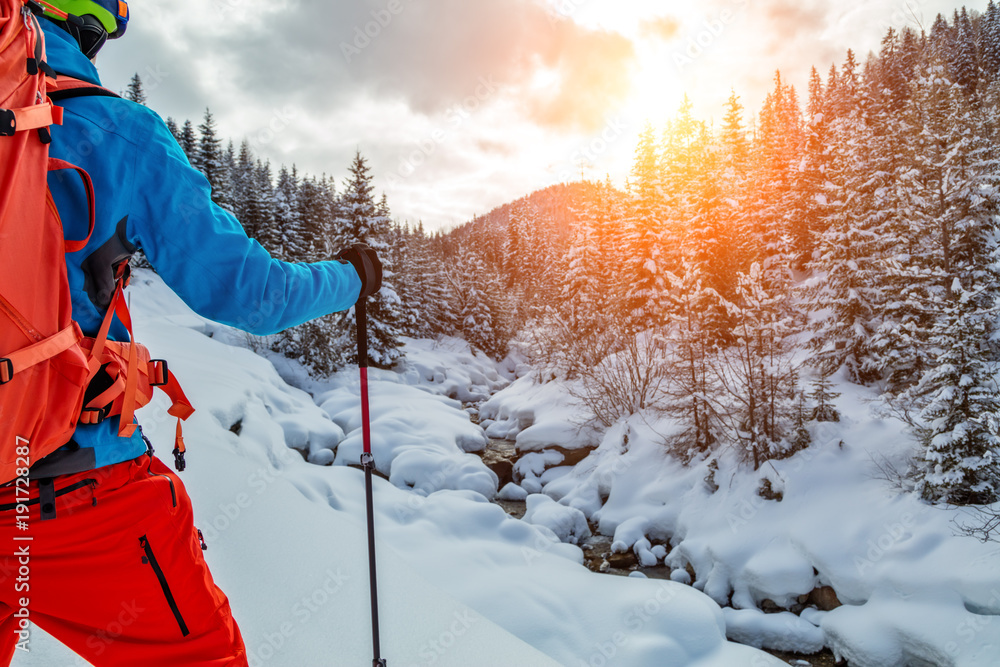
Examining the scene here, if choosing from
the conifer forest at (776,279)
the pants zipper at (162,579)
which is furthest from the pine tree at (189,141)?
the pants zipper at (162,579)

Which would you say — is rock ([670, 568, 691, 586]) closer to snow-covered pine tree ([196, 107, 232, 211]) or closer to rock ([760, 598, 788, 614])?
rock ([760, 598, 788, 614])

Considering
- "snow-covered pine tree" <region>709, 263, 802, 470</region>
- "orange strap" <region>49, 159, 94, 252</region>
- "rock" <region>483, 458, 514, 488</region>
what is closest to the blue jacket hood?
"orange strap" <region>49, 159, 94, 252</region>

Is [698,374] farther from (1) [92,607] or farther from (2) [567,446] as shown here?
Result: (1) [92,607]

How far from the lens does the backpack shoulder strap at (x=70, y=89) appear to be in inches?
46.9

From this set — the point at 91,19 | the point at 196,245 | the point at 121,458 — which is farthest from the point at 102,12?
the point at 121,458

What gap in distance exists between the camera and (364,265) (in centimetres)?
183

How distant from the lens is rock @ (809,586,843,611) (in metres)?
6.91

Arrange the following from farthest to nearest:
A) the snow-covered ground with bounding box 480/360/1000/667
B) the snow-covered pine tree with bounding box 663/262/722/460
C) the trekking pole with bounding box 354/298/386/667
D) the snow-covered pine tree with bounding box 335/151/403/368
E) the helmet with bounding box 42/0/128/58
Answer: the snow-covered pine tree with bounding box 335/151/403/368
the snow-covered pine tree with bounding box 663/262/722/460
the snow-covered ground with bounding box 480/360/1000/667
the trekking pole with bounding box 354/298/386/667
the helmet with bounding box 42/0/128/58

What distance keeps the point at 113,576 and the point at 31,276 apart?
789 mm

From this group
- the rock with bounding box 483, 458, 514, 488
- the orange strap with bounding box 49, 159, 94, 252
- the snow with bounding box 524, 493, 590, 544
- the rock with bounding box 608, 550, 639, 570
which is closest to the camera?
the orange strap with bounding box 49, 159, 94, 252

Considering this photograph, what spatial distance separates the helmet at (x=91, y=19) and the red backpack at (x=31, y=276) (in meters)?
0.22

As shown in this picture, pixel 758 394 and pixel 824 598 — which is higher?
pixel 758 394

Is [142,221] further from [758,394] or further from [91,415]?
[758,394]

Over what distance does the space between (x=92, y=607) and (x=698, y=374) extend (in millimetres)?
12965
